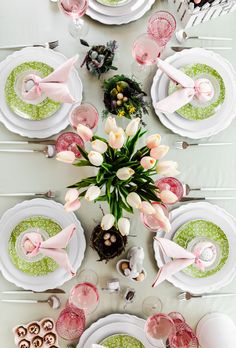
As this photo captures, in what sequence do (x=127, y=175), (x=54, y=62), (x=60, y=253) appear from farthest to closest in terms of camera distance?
(x=54, y=62), (x=60, y=253), (x=127, y=175)

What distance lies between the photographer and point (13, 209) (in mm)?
2152

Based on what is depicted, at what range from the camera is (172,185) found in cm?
215

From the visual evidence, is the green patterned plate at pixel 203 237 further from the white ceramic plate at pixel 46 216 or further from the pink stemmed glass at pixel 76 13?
the pink stemmed glass at pixel 76 13

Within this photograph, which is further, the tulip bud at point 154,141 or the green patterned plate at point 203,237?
the green patterned plate at point 203,237

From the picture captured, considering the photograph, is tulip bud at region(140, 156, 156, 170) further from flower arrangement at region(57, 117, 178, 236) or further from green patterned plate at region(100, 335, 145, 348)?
green patterned plate at region(100, 335, 145, 348)

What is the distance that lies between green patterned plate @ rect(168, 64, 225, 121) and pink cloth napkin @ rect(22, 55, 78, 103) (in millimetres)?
445

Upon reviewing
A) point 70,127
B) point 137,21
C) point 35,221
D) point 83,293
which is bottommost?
point 83,293

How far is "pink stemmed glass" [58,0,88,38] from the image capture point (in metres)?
2.14

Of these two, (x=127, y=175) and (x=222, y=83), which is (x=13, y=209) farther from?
(x=222, y=83)

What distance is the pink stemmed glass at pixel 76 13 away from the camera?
2137 millimetres

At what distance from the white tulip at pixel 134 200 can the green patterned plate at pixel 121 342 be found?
26.7 inches

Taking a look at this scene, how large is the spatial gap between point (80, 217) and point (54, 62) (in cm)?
68

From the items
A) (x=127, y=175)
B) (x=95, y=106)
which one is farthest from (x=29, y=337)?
(x=95, y=106)

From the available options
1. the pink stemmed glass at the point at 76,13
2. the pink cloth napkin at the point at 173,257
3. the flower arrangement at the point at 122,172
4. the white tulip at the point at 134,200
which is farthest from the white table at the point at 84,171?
the white tulip at the point at 134,200
